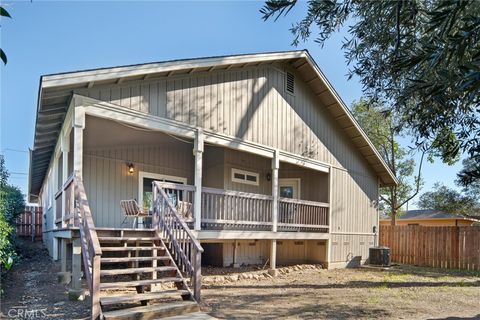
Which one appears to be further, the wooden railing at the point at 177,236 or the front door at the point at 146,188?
the front door at the point at 146,188

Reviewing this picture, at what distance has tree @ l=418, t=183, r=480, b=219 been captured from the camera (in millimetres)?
28297

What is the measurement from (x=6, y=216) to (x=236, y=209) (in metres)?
7.55

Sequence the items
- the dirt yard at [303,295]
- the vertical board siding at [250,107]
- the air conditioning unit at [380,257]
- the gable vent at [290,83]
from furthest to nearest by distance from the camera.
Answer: the air conditioning unit at [380,257] → the gable vent at [290,83] → the vertical board siding at [250,107] → the dirt yard at [303,295]

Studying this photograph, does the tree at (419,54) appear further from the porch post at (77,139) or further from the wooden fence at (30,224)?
the wooden fence at (30,224)

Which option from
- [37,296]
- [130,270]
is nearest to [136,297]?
[130,270]

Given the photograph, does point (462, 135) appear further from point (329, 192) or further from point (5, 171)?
point (5, 171)

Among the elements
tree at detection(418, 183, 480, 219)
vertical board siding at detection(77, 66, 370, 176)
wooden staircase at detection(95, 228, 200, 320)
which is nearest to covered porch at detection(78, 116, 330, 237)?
vertical board siding at detection(77, 66, 370, 176)

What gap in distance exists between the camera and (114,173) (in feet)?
34.8

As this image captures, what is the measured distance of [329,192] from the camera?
1312cm

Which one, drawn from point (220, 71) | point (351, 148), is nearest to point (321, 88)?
point (351, 148)

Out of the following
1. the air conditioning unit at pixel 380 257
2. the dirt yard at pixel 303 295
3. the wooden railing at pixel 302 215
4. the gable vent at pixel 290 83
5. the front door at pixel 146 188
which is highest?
the gable vent at pixel 290 83

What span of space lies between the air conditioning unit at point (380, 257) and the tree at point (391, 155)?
347 inches

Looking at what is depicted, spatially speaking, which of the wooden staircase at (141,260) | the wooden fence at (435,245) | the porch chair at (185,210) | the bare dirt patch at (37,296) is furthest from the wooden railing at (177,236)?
the wooden fence at (435,245)

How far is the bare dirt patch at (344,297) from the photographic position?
636 cm
